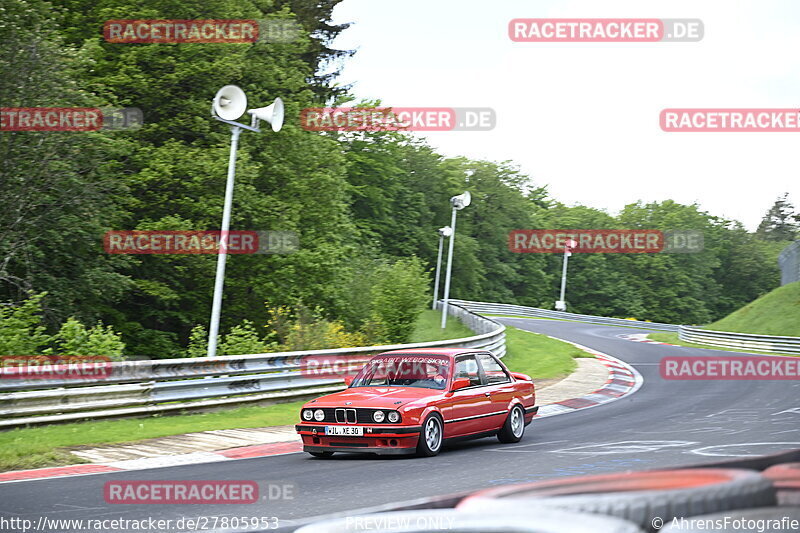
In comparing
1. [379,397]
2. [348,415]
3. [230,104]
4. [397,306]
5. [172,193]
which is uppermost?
[230,104]

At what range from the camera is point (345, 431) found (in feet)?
36.4

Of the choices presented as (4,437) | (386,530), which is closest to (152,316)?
(4,437)

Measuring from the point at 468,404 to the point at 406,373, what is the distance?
39.1 inches

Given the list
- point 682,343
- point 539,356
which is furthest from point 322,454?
point 682,343

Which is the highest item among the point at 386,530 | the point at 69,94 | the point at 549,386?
the point at 69,94

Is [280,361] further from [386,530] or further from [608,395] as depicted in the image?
[386,530]

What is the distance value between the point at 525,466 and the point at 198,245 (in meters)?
23.8

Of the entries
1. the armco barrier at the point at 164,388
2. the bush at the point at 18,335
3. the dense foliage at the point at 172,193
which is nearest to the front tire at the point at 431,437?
the armco barrier at the point at 164,388

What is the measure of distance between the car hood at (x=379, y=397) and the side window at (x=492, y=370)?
1.41 m

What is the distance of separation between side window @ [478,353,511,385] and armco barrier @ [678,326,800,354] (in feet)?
94.2

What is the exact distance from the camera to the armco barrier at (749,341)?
125 ft

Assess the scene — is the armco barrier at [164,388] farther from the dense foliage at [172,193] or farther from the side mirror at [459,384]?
the side mirror at [459,384]

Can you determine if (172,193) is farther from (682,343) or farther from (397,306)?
(682,343)

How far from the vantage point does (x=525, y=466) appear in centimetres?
1029
